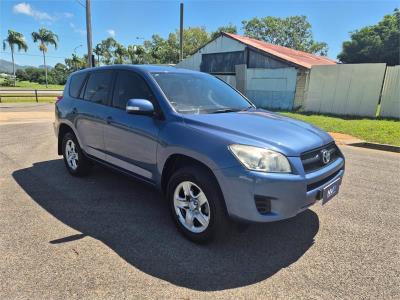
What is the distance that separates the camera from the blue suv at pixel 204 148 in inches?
117

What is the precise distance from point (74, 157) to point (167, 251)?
119 inches

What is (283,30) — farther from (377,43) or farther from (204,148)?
(204,148)

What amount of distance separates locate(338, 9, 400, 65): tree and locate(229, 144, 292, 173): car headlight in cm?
4045

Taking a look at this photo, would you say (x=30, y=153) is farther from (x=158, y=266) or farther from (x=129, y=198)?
(x=158, y=266)

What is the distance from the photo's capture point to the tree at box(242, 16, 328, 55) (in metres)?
57.7

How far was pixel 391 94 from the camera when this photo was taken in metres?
14.2

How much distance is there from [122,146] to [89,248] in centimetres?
137

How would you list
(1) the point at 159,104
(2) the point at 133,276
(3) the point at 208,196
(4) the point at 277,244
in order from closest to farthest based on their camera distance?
(2) the point at 133,276 → (3) the point at 208,196 → (4) the point at 277,244 → (1) the point at 159,104

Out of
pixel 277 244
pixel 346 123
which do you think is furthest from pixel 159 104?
pixel 346 123

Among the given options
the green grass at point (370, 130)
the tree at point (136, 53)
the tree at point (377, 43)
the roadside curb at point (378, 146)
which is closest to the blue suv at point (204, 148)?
the roadside curb at point (378, 146)

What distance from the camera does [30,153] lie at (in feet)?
24.4

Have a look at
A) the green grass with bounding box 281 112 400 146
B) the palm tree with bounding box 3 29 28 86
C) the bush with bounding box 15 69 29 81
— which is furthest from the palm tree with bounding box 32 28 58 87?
the green grass with bounding box 281 112 400 146

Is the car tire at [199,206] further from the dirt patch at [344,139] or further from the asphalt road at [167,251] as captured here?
the dirt patch at [344,139]

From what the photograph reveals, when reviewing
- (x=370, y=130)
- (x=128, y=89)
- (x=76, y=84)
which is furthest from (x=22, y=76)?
(x=128, y=89)
